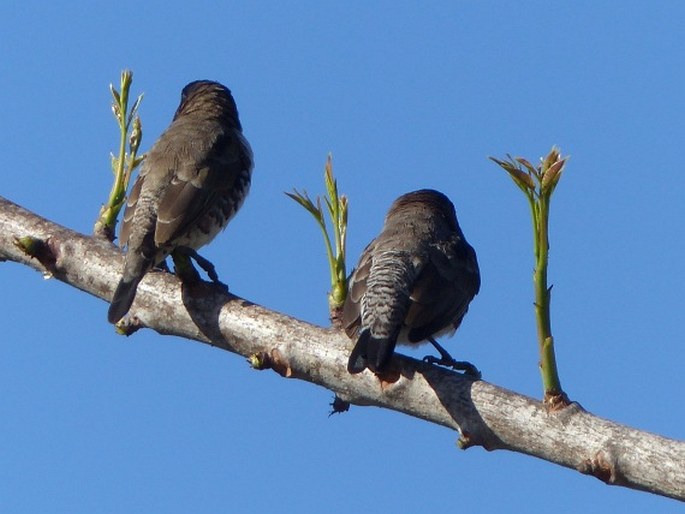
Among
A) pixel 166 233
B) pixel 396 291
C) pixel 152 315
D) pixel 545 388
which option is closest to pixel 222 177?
pixel 166 233

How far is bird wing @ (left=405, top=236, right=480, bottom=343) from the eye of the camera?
639 cm

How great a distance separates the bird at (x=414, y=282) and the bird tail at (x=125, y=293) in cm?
101

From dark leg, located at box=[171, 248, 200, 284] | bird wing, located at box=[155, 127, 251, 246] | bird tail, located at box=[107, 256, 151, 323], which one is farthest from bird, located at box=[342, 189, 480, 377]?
bird wing, located at box=[155, 127, 251, 246]

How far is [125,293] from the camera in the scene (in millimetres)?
5316

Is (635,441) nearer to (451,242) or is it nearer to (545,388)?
(545,388)

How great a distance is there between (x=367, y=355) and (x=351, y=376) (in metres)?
0.14

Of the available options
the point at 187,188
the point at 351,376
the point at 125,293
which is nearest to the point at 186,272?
the point at 125,293

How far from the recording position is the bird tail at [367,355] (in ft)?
15.4

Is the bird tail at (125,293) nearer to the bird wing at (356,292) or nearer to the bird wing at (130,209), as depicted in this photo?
the bird wing at (356,292)

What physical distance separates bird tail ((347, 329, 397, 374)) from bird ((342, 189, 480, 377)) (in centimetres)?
5

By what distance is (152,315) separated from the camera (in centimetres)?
542

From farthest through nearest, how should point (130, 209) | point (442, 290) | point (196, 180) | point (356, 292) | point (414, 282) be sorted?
point (196, 180)
point (130, 209)
point (442, 290)
point (414, 282)
point (356, 292)

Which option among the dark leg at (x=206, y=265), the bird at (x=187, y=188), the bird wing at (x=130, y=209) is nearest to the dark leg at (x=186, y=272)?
the bird at (x=187, y=188)

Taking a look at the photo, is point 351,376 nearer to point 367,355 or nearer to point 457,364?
point 367,355
